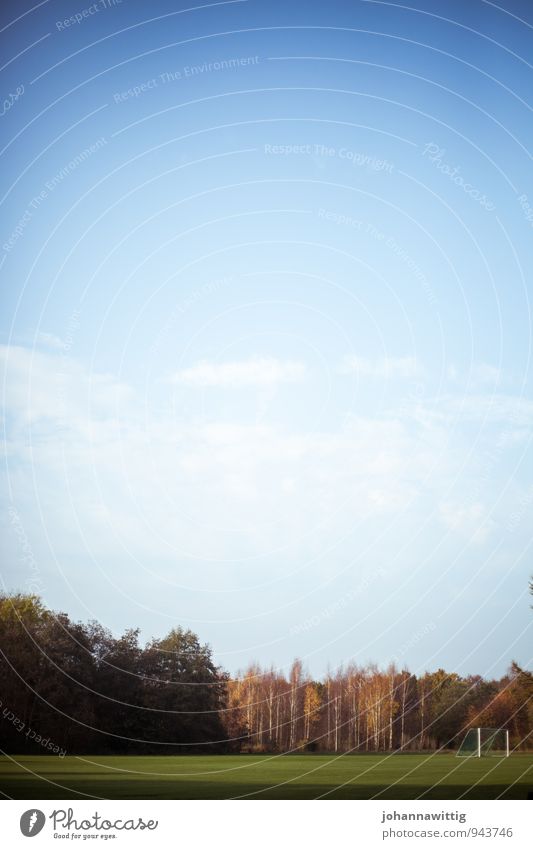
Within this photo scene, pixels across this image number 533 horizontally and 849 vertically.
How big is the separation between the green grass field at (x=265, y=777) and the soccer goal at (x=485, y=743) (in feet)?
0.54

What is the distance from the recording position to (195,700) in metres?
9.09

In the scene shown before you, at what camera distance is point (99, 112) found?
7352 millimetres

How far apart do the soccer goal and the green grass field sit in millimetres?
164

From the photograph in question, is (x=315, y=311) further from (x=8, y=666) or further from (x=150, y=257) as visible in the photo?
(x=8, y=666)

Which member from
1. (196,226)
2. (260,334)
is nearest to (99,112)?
(196,226)

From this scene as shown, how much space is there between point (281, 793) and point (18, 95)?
5.84 metres
